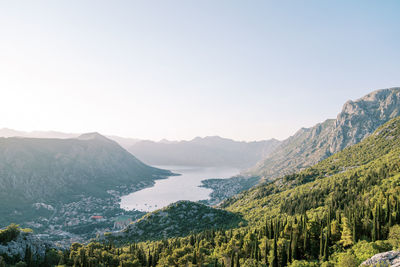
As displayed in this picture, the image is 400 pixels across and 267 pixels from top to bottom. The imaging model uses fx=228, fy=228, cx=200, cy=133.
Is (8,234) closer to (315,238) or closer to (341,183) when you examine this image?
(315,238)

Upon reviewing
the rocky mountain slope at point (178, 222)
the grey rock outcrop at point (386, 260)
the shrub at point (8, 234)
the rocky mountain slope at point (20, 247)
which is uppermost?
the grey rock outcrop at point (386, 260)

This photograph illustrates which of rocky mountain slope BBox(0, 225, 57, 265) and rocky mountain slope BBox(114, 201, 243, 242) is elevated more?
rocky mountain slope BBox(0, 225, 57, 265)

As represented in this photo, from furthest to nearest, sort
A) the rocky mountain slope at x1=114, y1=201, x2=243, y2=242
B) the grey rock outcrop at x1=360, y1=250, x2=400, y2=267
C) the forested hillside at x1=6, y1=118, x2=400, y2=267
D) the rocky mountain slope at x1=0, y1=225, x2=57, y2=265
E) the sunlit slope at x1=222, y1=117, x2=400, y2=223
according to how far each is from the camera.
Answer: the rocky mountain slope at x1=114, y1=201, x2=243, y2=242
the sunlit slope at x1=222, y1=117, x2=400, y2=223
the rocky mountain slope at x1=0, y1=225, x2=57, y2=265
the forested hillside at x1=6, y1=118, x2=400, y2=267
the grey rock outcrop at x1=360, y1=250, x2=400, y2=267

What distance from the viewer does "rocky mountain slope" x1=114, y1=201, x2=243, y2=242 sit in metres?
133

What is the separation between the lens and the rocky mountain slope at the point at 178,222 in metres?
133

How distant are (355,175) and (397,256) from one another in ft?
Answer: 346

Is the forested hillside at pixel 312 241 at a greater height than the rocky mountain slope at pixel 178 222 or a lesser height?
greater

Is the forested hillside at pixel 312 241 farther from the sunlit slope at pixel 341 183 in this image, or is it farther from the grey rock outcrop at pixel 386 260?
the grey rock outcrop at pixel 386 260

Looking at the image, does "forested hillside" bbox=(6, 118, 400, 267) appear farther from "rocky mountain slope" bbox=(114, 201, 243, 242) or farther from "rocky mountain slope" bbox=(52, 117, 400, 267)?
"rocky mountain slope" bbox=(114, 201, 243, 242)

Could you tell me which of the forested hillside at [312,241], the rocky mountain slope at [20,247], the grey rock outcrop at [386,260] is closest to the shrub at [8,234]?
the rocky mountain slope at [20,247]

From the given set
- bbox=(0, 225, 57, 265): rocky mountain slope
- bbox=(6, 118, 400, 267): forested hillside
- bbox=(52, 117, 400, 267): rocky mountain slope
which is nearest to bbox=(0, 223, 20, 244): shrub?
bbox=(0, 225, 57, 265): rocky mountain slope

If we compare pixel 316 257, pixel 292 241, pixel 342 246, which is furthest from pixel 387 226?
pixel 292 241

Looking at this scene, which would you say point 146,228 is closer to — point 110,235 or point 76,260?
point 110,235

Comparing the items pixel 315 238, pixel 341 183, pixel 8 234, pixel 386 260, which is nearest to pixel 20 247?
pixel 8 234
